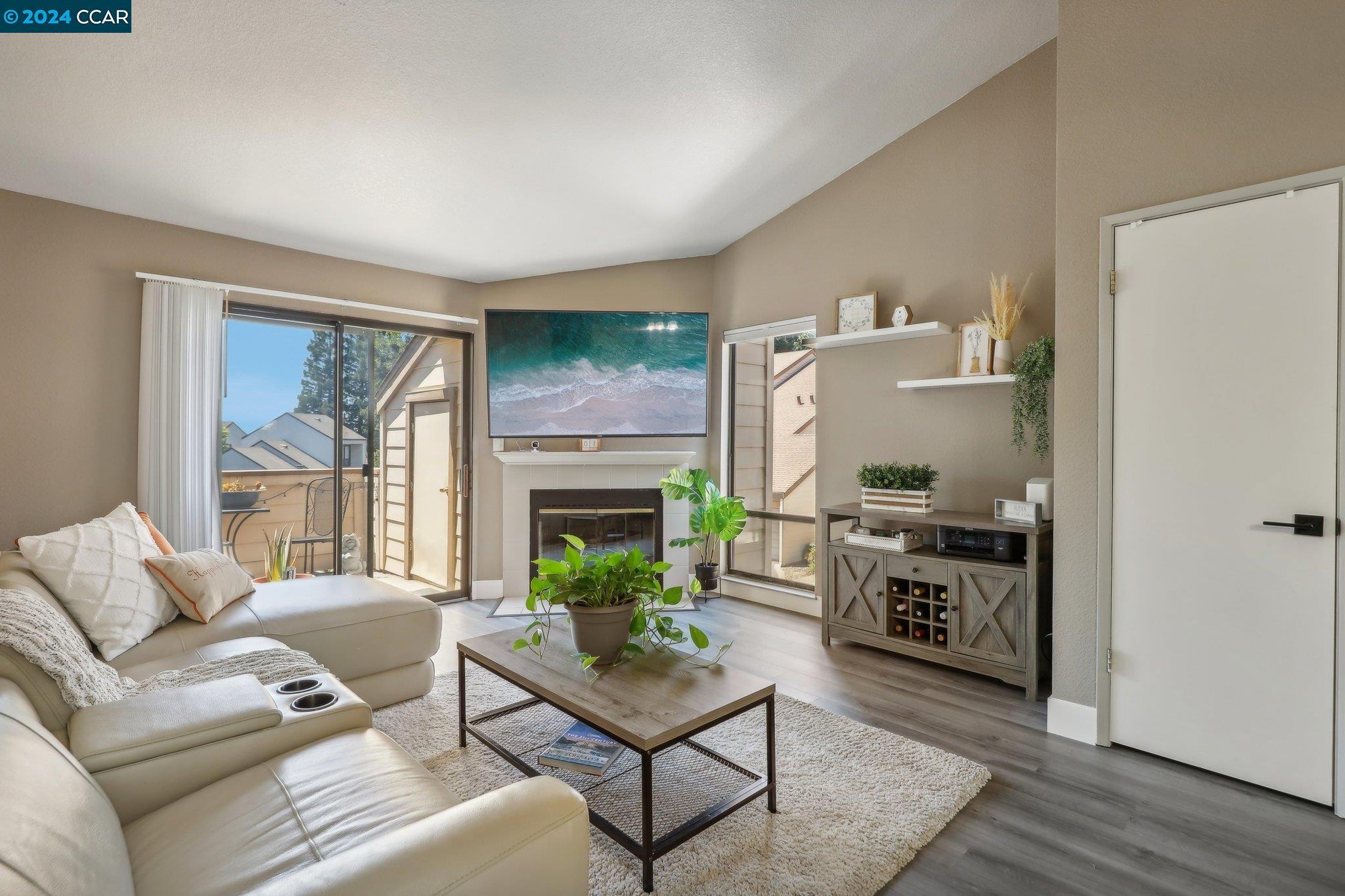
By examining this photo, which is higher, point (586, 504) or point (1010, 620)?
point (586, 504)

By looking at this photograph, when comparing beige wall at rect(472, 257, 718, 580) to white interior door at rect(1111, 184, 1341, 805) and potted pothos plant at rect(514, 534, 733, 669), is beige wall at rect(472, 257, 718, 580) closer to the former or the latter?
potted pothos plant at rect(514, 534, 733, 669)

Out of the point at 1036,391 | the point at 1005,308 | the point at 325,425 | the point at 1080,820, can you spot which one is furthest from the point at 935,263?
the point at 325,425

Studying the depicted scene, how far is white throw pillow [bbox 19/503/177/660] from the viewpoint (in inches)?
86.0

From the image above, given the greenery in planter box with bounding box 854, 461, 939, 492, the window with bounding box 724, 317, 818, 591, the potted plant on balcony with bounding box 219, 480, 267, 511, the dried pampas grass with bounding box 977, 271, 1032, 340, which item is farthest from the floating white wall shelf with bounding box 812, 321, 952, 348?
the potted plant on balcony with bounding box 219, 480, 267, 511

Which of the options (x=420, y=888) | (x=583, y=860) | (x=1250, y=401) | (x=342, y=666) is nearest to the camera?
(x=420, y=888)

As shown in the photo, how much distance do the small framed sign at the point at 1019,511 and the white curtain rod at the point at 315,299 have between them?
3649mm

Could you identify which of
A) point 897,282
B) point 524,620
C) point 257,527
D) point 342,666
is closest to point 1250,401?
point 897,282

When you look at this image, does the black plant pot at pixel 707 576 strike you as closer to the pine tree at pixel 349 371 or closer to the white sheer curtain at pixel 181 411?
the pine tree at pixel 349 371

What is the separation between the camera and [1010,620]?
9.55ft

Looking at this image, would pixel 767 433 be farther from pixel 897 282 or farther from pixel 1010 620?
pixel 1010 620

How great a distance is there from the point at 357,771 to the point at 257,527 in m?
3.06

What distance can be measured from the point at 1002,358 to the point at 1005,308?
0.25 metres

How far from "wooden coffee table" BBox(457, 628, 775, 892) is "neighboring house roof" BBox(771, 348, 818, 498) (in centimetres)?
253

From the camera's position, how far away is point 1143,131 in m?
2.35
